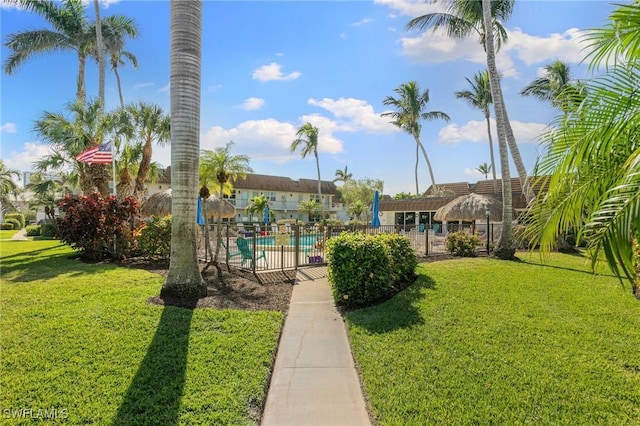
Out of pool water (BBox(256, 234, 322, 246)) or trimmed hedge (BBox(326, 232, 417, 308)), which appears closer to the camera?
trimmed hedge (BBox(326, 232, 417, 308))

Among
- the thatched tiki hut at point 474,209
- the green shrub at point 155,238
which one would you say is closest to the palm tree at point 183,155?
the green shrub at point 155,238

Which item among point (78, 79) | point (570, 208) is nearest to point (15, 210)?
point (78, 79)

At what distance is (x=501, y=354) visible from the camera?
459 centimetres

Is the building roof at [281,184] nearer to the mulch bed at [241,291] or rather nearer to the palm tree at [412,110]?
the palm tree at [412,110]

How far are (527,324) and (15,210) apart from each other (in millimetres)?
58791

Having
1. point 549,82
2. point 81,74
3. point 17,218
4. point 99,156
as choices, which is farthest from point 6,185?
point 549,82

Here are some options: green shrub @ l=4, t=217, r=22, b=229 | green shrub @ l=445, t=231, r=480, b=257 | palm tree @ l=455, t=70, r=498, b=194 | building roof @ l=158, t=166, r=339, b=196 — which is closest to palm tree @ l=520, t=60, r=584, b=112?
palm tree @ l=455, t=70, r=498, b=194

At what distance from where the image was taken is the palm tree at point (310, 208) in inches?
1764

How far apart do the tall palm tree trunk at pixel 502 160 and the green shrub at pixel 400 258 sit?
5.46 meters

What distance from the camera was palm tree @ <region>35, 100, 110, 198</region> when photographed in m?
15.2

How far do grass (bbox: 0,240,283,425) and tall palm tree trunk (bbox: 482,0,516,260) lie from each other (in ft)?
31.7

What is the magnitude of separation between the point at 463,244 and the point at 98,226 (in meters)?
13.2

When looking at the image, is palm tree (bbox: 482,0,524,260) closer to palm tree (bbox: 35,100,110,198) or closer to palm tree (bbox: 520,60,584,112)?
palm tree (bbox: 520,60,584,112)

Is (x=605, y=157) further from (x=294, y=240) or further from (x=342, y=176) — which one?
(x=342, y=176)
